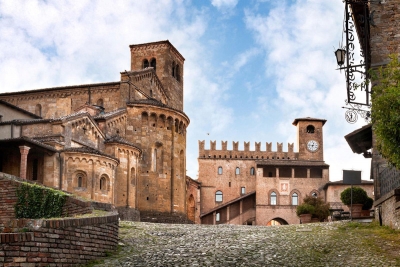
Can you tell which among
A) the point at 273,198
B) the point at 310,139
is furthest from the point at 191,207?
the point at 310,139

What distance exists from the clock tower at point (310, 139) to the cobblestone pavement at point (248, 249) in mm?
56779

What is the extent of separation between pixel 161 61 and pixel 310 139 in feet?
90.7

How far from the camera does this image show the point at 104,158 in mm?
35125

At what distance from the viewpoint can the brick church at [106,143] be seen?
3297cm

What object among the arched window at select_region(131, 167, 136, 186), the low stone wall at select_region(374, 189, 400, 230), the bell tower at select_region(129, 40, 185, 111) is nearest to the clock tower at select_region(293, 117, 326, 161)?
the bell tower at select_region(129, 40, 185, 111)

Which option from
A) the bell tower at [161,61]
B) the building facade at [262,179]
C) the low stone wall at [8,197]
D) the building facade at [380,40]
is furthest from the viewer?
the building facade at [262,179]

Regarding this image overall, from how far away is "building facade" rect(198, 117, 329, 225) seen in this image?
6706cm

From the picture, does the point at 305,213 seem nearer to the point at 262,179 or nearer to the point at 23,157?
the point at 23,157

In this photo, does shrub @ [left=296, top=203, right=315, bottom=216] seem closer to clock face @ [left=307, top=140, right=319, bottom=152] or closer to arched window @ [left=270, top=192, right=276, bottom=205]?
arched window @ [left=270, top=192, right=276, bottom=205]

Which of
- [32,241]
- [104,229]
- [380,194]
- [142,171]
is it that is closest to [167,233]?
[104,229]

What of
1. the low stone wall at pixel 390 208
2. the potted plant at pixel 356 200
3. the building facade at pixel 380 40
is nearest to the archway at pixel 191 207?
the potted plant at pixel 356 200

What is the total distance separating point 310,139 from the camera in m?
75.3

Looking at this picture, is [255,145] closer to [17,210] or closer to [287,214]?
[287,214]

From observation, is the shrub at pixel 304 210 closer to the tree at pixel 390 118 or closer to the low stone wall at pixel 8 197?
the low stone wall at pixel 8 197
